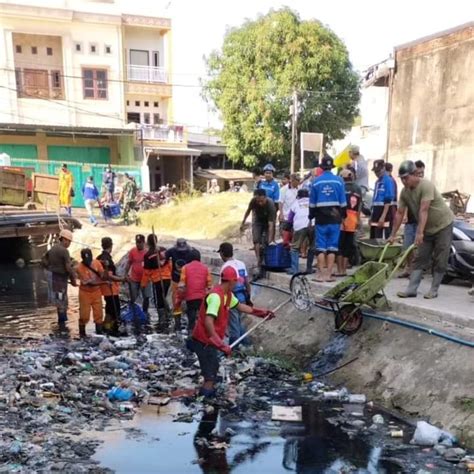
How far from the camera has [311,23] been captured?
2883 centimetres

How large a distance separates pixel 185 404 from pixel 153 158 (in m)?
26.5

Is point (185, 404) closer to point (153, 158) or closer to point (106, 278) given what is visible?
point (106, 278)

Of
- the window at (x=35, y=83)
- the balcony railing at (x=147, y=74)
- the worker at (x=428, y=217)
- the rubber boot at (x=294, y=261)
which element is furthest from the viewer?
the balcony railing at (x=147, y=74)

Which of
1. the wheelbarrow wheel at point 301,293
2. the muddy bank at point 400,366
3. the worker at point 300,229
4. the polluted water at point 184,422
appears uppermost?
the worker at point 300,229

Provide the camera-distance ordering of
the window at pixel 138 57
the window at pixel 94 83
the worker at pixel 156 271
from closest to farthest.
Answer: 1. the worker at pixel 156 271
2. the window at pixel 94 83
3. the window at pixel 138 57

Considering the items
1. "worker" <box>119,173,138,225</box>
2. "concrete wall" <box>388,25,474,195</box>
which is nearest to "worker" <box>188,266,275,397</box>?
"concrete wall" <box>388,25,474,195</box>

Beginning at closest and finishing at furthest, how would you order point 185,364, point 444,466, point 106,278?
point 444,466, point 185,364, point 106,278

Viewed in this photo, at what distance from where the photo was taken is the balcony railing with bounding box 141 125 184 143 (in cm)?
3034

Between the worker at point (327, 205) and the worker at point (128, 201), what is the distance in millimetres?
14391

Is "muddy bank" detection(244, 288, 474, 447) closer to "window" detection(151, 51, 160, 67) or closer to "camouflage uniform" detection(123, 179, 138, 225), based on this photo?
"camouflage uniform" detection(123, 179, 138, 225)

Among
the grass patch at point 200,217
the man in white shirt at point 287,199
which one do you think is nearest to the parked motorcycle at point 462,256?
the man in white shirt at point 287,199

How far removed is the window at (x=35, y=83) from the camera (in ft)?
99.4

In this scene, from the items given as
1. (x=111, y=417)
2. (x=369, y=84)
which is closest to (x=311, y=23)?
(x=369, y=84)

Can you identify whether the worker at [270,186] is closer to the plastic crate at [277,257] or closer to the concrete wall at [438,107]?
the plastic crate at [277,257]
